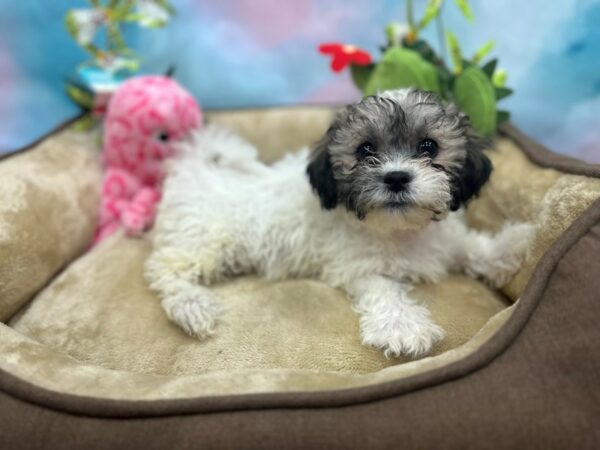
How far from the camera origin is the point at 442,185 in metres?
2.06

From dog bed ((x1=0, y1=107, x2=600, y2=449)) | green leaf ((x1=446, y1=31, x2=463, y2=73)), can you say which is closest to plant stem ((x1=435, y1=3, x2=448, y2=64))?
green leaf ((x1=446, y1=31, x2=463, y2=73))

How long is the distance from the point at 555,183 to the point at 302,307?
1.24 metres

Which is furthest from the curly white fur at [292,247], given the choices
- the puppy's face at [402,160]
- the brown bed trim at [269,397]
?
the brown bed trim at [269,397]

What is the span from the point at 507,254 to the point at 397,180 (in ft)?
2.70

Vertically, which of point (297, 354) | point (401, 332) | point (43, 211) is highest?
point (401, 332)

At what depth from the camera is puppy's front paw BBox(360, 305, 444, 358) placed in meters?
2.01

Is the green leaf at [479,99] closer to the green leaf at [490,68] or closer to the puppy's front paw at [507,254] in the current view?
the green leaf at [490,68]

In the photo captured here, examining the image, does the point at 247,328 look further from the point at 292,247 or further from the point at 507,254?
the point at 507,254

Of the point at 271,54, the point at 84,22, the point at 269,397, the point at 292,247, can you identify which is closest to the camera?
the point at 269,397

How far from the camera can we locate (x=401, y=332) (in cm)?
204

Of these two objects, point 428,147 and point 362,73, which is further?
point 362,73

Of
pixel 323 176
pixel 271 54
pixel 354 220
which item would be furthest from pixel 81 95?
pixel 354 220

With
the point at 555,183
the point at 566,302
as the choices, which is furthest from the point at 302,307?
the point at 555,183

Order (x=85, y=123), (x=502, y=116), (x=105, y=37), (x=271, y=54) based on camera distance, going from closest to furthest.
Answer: (x=502, y=116) < (x=85, y=123) < (x=105, y=37) < (x=271, y=54)
